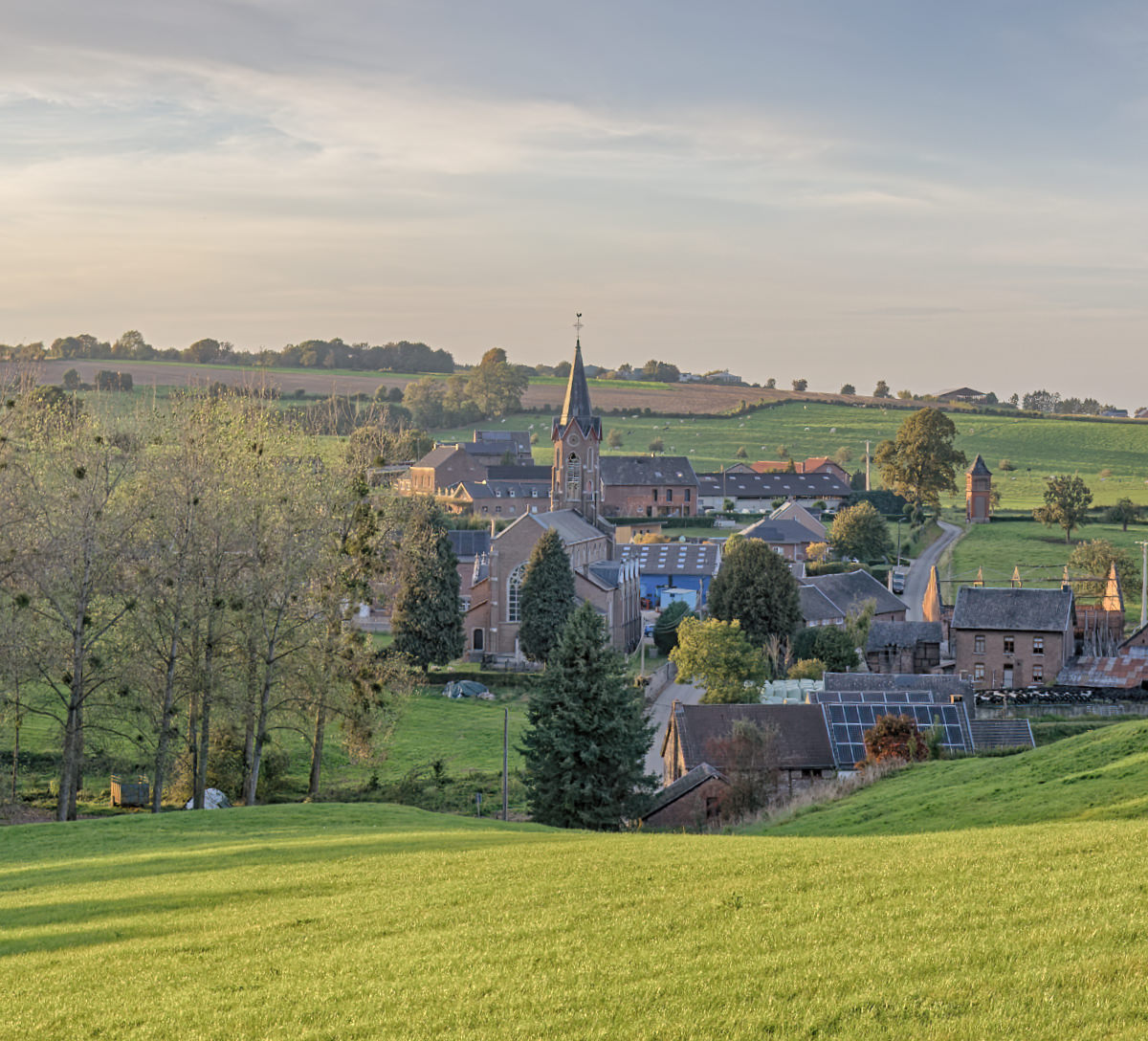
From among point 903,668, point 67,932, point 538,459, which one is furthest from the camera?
point 538,459

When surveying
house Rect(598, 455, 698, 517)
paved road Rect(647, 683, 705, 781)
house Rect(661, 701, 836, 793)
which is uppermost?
house Rect(598, 455, 698, 517)

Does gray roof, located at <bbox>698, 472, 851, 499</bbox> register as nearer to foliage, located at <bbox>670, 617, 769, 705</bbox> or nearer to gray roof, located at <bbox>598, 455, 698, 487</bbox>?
gray roof, located at <bbox>598, 455, 698, 487</bbox>

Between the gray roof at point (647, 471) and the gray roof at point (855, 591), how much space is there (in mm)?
50115

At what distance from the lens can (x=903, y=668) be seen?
214ft

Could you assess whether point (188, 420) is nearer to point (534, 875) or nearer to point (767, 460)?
point (534, 875)

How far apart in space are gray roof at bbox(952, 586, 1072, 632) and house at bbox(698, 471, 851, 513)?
6643cm

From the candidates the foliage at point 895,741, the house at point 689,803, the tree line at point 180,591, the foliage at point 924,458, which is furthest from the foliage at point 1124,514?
the tree line at point 180,591

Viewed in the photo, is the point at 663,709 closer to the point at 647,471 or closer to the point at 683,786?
the point at 683,786

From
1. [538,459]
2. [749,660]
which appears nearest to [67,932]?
[749,660]

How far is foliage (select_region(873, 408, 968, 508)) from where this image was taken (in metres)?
111

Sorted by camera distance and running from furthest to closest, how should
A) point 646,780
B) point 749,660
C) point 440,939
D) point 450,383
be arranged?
point 450,383
point 749,660
point 646,780
point 440,939

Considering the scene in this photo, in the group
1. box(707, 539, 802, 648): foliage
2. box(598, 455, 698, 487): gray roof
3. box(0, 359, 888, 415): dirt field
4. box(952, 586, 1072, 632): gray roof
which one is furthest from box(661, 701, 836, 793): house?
box(0, 359, 888, 415): dirt field

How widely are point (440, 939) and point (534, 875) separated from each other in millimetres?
Result: 3482

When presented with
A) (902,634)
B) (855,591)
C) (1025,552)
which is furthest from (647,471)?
(902,634)
